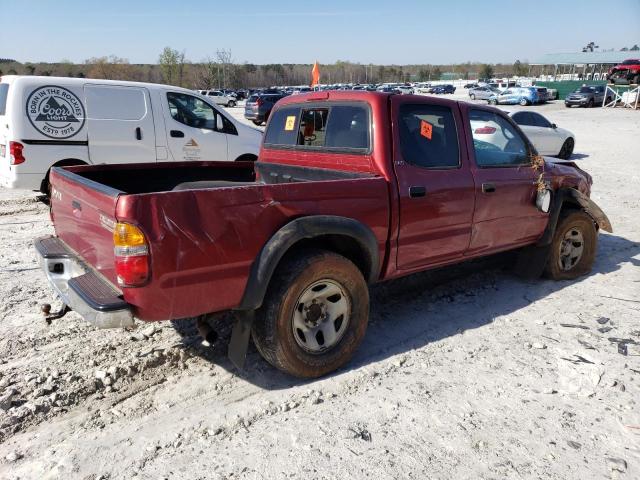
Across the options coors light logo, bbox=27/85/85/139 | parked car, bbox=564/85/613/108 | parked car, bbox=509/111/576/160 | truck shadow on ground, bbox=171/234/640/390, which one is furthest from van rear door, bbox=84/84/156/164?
parked car, bbox=564/85/613/108

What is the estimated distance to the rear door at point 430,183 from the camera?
11.9 ft

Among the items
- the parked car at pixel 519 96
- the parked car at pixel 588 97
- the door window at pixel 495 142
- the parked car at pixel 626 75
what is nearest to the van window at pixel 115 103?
the door window at pixel 495 142

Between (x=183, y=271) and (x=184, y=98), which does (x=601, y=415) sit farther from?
(x=184, y=98)

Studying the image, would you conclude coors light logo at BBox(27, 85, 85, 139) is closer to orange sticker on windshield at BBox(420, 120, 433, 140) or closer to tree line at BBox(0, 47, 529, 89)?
orange sticker on windshield at BBox(420, 120, 433, 140)

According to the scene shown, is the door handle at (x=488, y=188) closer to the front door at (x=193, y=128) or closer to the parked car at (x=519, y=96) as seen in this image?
the front door at (x=193, y=128)

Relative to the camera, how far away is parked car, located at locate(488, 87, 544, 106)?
1666 inches

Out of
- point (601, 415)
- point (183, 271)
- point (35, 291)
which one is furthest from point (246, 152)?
point (601, 415)

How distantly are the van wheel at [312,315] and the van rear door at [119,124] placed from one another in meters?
5.73

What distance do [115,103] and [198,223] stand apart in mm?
6003

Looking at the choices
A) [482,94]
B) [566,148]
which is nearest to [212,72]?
[482,94]

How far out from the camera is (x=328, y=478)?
2.45 metres

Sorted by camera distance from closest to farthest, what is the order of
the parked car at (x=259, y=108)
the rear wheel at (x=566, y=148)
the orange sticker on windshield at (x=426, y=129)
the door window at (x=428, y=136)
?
the door window at (x=428, y=136) → the orange sticker on windshield at (x=426, y=129) → the rear wheel at (x=566, y=148) → the parked car at (x=259, y=108)

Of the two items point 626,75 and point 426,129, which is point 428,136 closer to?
point 426,129

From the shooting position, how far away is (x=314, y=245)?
10.9ft
